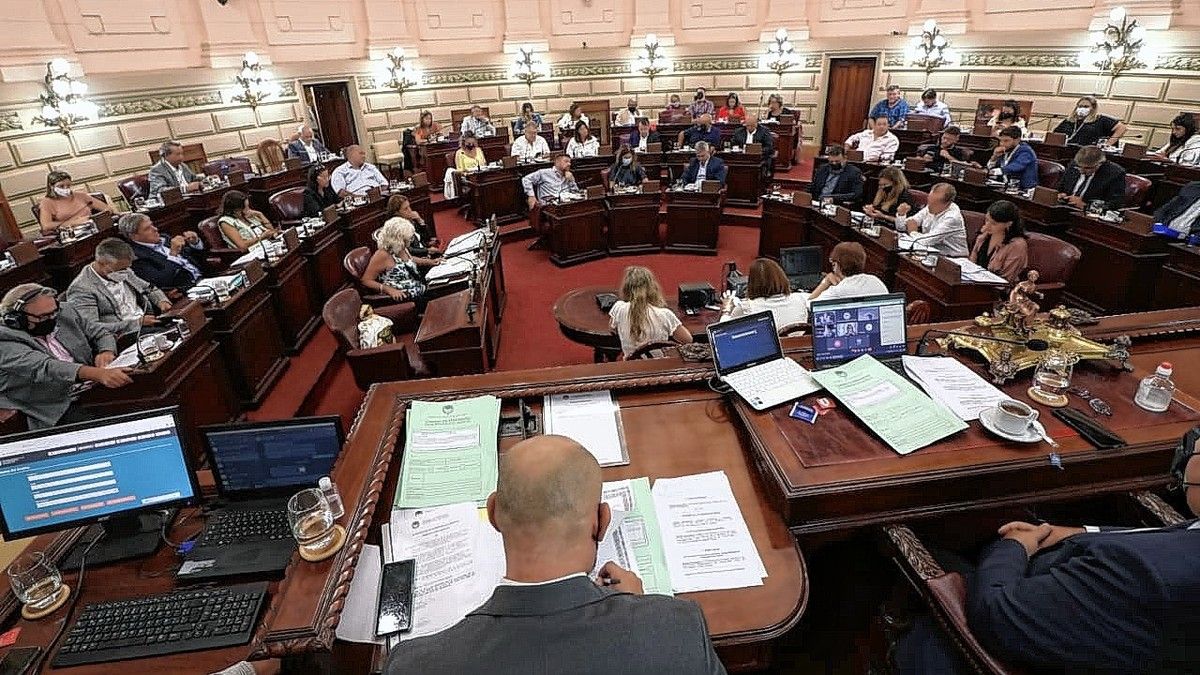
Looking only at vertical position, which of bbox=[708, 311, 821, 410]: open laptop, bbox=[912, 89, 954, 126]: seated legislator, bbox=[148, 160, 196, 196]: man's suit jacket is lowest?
bbox=[708, 311, 821, 410]: open laptop

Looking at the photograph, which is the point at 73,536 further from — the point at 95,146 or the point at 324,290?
the point at 95,146

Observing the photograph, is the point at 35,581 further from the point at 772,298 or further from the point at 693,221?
the point at 693,221

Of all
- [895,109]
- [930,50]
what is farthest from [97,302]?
[930,50]

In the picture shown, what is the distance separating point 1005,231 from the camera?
480 cm

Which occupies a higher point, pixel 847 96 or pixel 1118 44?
pixel 1118 44

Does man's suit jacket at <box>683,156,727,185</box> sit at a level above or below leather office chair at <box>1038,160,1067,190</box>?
above

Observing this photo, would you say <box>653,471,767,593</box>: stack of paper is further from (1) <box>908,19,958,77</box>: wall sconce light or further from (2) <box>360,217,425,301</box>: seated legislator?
(1) <box>908,19,958,77</box>: wall sconce light

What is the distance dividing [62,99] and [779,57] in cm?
1373

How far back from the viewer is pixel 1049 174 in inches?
298

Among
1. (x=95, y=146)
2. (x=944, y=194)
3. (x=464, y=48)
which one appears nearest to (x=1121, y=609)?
(x=944, y=194)

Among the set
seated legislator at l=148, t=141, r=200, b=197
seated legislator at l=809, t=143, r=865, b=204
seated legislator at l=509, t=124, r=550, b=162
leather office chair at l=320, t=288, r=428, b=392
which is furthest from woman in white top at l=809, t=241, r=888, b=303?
seated legislator at l=148, t=141, r=200, b=197

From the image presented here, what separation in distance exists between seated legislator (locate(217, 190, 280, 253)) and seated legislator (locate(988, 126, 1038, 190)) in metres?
8.69

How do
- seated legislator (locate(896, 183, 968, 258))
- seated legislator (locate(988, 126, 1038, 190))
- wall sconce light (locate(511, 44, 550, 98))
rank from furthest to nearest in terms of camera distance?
wall sconce light (locate(511, 44, 550, 98)), seated legislator (locate(988, 126, 1038, 190)), seated legislator (locate(896, 183, 968, 258))

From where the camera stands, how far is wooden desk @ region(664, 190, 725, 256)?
776 cm
